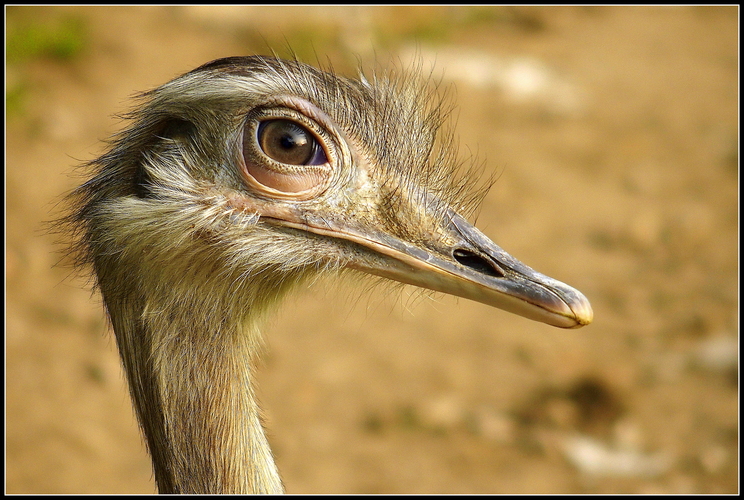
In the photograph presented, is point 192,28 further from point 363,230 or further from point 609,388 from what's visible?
point 363,230

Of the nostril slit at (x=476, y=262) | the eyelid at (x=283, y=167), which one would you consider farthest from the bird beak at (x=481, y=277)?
the eyelid at (x=283, y=167)

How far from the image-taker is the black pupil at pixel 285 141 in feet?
5.88

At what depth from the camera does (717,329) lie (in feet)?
15.6

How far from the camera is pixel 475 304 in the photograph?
5250 millimetres

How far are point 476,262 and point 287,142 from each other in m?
0.50

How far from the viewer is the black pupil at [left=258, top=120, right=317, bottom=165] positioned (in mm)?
1792

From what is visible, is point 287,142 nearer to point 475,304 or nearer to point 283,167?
point 283,167

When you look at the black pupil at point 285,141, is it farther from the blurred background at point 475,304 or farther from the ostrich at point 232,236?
the blurred background at point 475,304

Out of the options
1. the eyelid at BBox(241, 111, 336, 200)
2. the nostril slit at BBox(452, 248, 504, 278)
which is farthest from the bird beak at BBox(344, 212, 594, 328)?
the eyelid at BBox(241, 111, 336, 200)

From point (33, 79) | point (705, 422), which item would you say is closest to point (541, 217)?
point (705, 422)

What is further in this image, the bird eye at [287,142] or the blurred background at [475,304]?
the blurred background at [475,304]

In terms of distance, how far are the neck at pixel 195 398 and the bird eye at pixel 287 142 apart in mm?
390

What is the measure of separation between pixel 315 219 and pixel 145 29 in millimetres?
5642

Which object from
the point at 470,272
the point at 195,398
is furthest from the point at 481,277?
the point at 195,398
